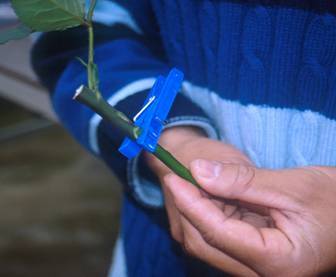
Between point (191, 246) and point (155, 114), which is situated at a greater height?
point (155, 114)

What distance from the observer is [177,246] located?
1.81ft

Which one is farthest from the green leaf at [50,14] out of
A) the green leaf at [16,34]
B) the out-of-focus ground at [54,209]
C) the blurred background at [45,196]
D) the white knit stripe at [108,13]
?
the out-of-focus ground at [54,209]

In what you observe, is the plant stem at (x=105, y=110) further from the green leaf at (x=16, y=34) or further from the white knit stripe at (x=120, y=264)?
the white knit stripe at (x=120, y=264)

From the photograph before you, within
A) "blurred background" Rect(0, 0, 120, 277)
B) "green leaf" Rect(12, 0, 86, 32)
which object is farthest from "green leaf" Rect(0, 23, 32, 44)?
"blurred background" Rect(0, 0, 120, 277)

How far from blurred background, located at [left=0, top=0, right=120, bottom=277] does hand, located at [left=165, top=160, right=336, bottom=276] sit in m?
0.77

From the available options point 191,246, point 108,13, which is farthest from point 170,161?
point 108,13

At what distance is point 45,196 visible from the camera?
62.1 inches

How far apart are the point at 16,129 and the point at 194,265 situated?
1436 millimetres

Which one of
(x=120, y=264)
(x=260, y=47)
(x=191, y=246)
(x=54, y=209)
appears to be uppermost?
(x=260, y=47)

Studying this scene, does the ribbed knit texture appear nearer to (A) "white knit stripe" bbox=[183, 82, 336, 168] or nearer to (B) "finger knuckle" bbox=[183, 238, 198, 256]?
(A) "white knit stripe" bbox=[183, 82, 336, 168]

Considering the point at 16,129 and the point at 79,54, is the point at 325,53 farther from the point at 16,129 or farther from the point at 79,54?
the point at 16,129

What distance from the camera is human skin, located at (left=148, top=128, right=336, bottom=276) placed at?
38 centimetres

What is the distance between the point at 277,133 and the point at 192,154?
0.07 m

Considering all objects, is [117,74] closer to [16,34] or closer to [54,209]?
[16,34]
